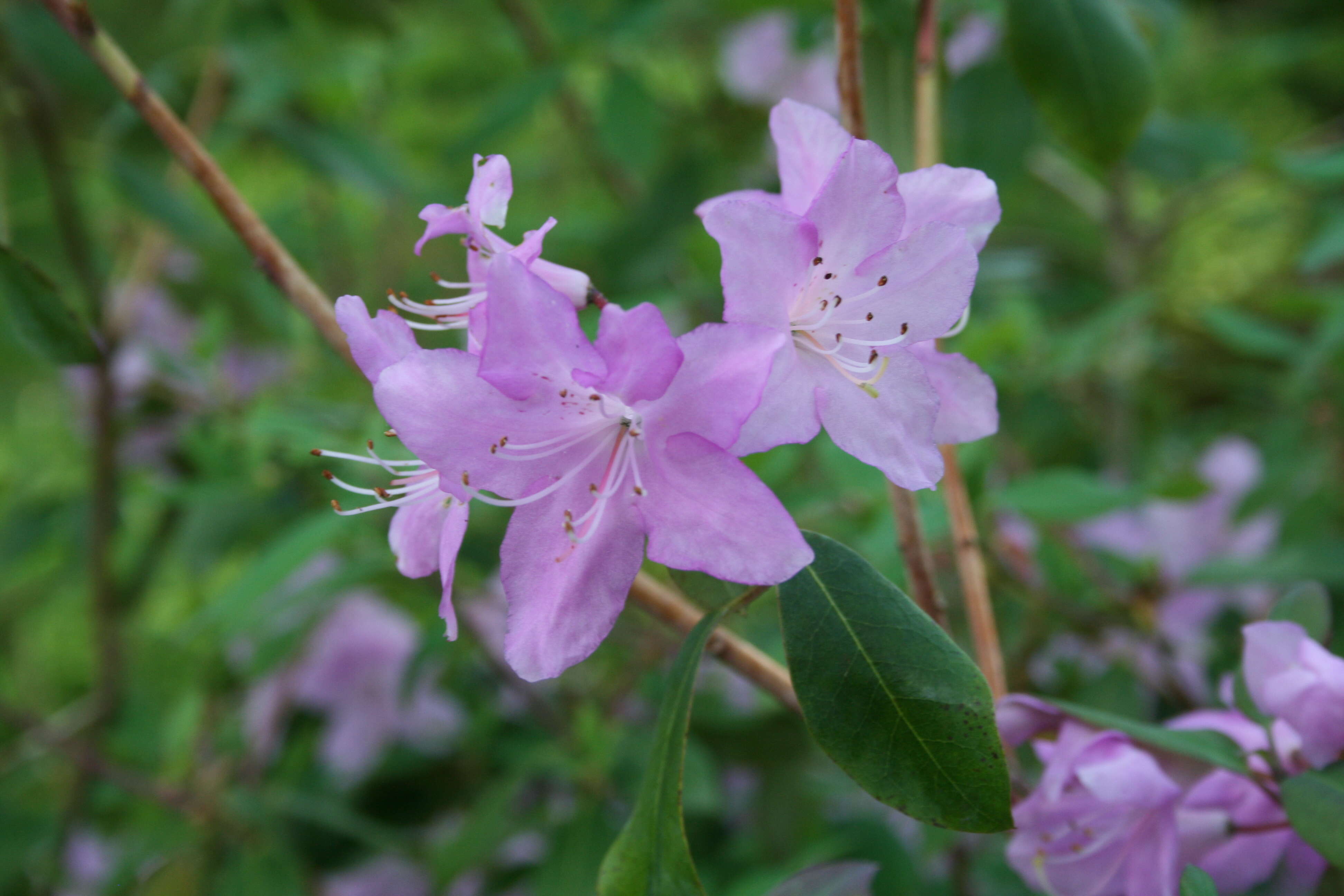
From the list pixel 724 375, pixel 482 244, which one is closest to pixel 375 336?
pixel 482 244

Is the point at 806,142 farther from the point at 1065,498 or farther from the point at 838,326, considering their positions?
the point at 1065,498

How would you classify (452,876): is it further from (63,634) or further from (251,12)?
(63,634)

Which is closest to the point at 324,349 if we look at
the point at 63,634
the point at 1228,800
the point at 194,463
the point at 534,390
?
the point at 194,463

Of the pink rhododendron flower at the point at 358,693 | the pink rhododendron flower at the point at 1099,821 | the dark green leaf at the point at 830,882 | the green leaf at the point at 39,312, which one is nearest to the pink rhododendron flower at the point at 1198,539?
the pink rhododendron flower at the point at 1099,821

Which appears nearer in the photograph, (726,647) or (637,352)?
(637,352)

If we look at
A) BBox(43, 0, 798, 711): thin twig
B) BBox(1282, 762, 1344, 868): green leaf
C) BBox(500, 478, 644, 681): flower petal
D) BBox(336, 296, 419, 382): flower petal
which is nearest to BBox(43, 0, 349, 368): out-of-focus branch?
BBox(43, 0, 798, 711): thin twig

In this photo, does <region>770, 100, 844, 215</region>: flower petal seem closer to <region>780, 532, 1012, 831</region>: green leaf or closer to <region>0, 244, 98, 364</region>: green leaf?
Answer: <region>780, 532, 1012, 831</region>: green leaf

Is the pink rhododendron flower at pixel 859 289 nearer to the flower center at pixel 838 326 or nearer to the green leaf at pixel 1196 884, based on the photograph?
the flower center at pixel 838 326
